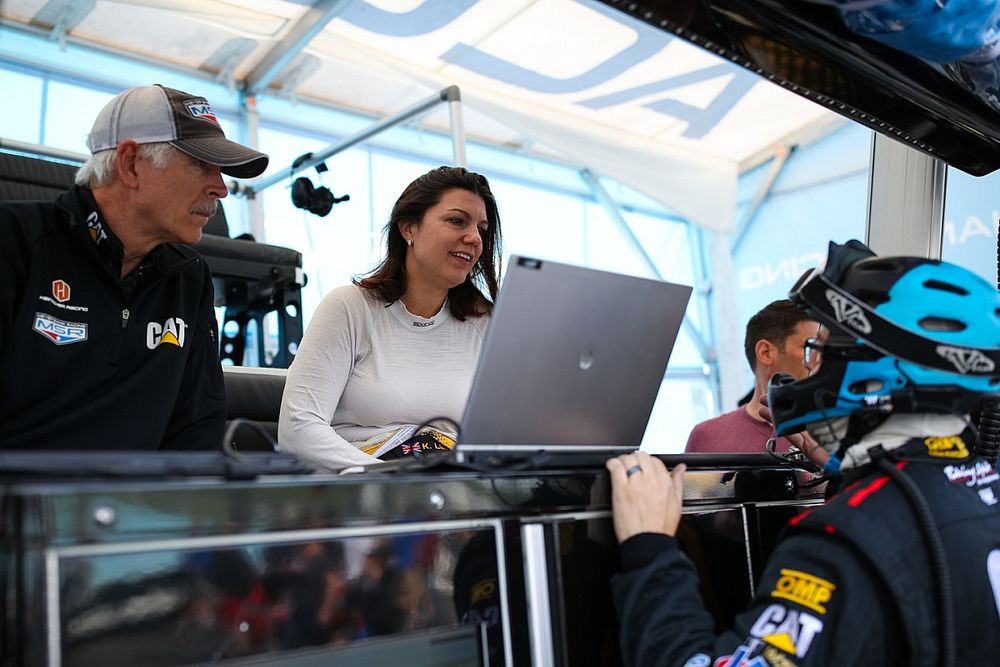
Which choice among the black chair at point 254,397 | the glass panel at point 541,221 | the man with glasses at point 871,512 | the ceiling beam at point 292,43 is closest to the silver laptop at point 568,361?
the man with glasses at point 871,512

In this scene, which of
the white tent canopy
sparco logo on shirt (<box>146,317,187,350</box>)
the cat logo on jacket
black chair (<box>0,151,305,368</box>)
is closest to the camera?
the cat logo on jacket

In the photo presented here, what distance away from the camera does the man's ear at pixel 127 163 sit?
1714 millimetres

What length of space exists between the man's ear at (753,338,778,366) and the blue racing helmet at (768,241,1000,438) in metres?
1.38

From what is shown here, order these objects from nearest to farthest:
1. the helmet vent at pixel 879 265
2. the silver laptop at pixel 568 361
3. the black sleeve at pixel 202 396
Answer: the silver laptop at pixel 568 361 → the helmet vent at pixel 879 265 → the black sleeve at pixel 202 396

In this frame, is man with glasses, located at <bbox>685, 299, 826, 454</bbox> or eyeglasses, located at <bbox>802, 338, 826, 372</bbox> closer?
eyeglasses, located at <bbox>802, 338, 826, 372</bbox>

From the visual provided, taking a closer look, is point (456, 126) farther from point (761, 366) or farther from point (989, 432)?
point (989, 432)

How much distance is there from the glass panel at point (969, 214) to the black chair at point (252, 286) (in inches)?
81.8

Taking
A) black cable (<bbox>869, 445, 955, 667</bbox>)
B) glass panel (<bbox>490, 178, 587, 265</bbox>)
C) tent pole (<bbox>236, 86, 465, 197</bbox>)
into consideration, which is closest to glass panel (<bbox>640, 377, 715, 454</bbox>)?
glass panel (<bbox>490, 178, 587, 265</bbox>)

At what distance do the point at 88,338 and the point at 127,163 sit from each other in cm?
35

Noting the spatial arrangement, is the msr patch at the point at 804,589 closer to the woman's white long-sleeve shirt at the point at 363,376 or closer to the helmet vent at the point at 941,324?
the helmet vent at the point at 941,324

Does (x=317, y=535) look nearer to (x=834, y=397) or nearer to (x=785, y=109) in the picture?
(x=834, y=397)

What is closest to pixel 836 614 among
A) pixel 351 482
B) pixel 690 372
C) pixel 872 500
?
pixel 872 500

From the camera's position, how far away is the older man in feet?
5.05

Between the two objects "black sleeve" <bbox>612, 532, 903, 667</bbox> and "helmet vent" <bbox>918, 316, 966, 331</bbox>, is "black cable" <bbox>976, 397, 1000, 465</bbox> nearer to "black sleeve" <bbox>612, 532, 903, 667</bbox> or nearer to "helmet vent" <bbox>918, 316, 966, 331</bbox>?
"helmet vent" <bbox>918, 316, 966, 331</bbox>
